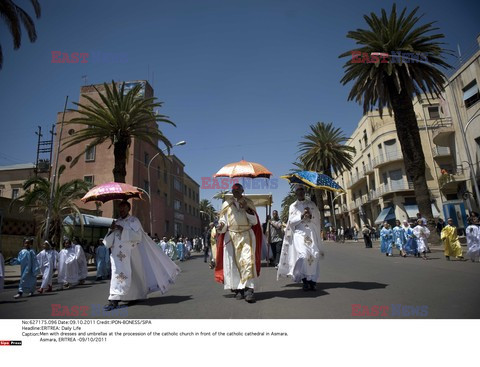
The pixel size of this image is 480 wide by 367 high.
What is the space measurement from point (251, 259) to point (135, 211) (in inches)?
1075

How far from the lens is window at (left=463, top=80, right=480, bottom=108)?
19359mm

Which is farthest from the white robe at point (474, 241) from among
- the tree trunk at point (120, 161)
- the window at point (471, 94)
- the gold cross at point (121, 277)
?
the tree trunk at point (120, 161)

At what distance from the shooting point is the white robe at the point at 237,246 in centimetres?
573

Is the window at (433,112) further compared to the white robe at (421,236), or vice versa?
the window at (433,112)

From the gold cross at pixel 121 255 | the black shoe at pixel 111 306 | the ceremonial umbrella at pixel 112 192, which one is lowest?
the black shoe at pixel 111 306

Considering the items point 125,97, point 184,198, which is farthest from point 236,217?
point 184,198

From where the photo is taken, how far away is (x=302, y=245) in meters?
6.45

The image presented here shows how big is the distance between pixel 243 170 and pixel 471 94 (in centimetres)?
2037

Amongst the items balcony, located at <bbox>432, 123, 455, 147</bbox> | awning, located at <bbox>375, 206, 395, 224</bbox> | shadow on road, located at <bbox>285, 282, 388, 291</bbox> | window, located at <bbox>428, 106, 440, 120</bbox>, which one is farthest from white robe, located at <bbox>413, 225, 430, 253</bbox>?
window, located at <bbox>428, 106, 440, 120</bbox>

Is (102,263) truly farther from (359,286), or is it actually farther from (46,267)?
(359,286)

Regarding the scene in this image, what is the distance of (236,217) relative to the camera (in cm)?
617

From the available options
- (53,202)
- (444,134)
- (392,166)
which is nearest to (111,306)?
(53,202)

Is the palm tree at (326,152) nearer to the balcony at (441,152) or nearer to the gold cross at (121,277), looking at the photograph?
the balcony at (441,152)

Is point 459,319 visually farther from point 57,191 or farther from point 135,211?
point 135,211
